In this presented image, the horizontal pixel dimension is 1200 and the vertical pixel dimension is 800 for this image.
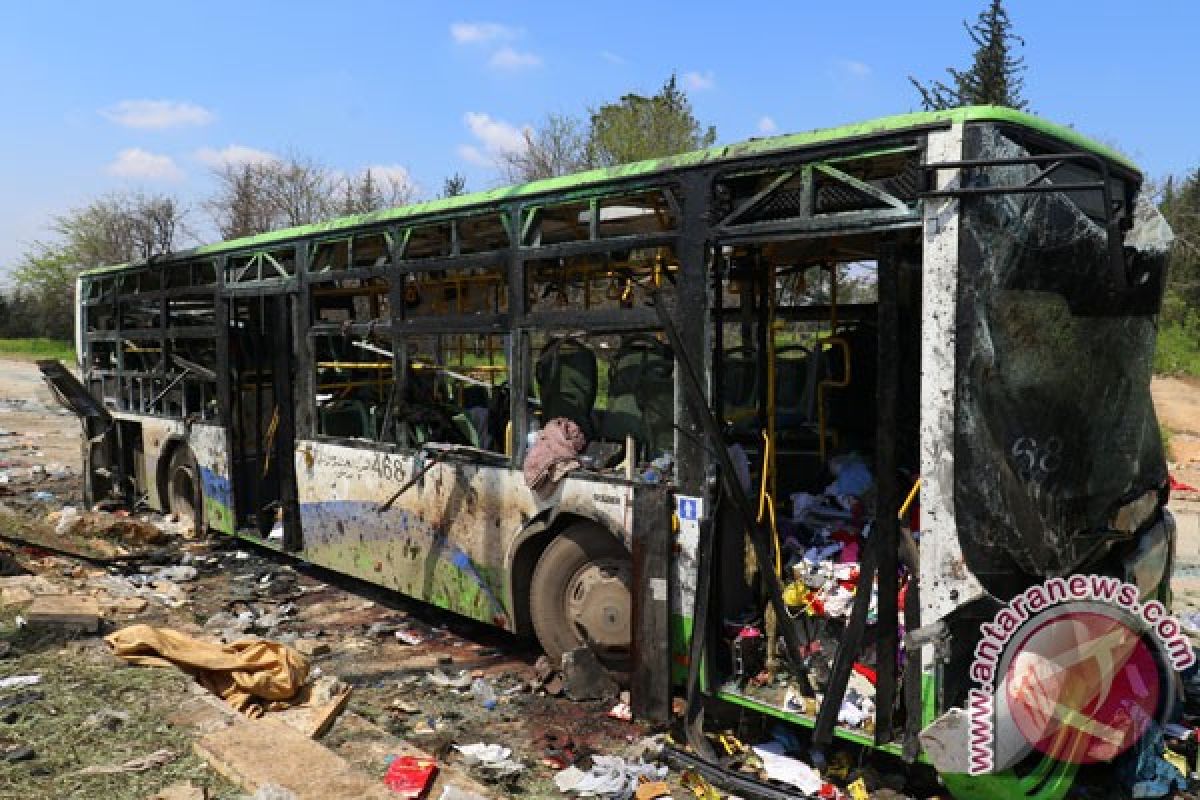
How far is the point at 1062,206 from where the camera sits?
3.83 m

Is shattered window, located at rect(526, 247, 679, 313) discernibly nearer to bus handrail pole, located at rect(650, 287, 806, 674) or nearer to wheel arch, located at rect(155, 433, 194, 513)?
bus handrail pole, located at rect(650, 287, 806, 674)

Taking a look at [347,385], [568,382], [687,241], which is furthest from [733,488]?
[347,385]

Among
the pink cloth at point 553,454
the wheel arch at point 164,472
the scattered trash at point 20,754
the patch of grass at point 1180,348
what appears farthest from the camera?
the patch of grass at point 1180,348

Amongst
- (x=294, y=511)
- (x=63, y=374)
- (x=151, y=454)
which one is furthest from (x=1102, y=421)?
(x=63, y=374)

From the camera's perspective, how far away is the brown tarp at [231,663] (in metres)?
4.90

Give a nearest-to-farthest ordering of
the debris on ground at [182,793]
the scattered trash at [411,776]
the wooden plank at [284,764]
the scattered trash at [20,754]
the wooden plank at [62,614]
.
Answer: the debris on ground at [182,793]
the wooden plank at [284,764]
the scattered trash at [411,776]
the scattered trash at [20,754]
the wooden plank at [62,614]

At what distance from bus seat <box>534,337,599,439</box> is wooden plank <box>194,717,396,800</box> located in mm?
2301

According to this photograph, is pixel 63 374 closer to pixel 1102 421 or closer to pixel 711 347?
pixel 711 347

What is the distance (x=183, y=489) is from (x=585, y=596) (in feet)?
21.5

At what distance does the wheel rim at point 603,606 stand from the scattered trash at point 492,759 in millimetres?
840

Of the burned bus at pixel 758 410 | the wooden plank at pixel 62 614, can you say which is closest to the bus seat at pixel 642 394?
the burned bus at pixel 758 410

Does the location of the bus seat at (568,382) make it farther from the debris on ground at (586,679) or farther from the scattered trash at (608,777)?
the scattered trash at (608,777)

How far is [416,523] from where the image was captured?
6508 mm

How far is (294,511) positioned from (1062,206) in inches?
252
